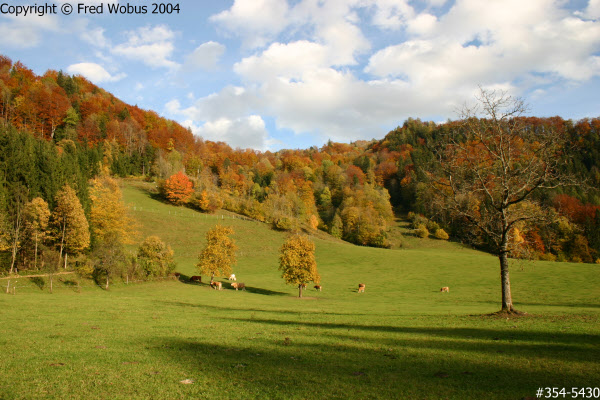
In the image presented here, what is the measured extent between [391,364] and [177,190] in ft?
331

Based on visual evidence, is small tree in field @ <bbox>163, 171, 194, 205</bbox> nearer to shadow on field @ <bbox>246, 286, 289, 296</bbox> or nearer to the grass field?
shadow on field @ <bbox>246, 286, 289, 296</bbox>

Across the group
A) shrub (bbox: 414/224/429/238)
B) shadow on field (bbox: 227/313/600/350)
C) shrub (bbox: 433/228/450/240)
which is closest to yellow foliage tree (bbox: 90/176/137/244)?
shadow on field (bbox: 227/313/600/350)

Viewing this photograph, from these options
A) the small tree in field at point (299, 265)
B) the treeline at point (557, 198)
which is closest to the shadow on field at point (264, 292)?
the small tree in field at point (299, 265)

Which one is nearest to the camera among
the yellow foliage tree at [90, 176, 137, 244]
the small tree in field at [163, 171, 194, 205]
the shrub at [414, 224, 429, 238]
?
the yellow foliage tree at [90, 176, 137, 244]

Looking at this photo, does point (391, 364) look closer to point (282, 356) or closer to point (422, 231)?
point (282, 356)

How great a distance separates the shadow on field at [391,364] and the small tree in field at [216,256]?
3534cm

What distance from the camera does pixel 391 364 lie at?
398 inches

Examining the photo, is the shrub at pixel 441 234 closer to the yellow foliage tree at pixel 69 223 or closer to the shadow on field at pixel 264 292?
the shadow on field at pixel 264 292

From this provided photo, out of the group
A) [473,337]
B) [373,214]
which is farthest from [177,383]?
[373,214]

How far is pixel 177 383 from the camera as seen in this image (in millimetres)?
8391

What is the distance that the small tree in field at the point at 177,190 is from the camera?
102 metres

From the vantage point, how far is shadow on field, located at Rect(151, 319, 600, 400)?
7.87m

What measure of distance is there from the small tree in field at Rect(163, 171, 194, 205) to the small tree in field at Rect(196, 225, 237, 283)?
5648cm

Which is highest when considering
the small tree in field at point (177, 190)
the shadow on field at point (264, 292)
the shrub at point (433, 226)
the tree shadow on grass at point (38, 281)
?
the small tree in field at point (177, 190)
